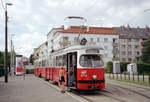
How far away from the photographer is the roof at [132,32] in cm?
8189

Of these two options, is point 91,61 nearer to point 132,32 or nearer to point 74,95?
point 74,95

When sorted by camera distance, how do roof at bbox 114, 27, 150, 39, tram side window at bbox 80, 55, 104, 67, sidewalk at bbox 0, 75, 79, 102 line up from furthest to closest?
roof at bbox 114, 27, 150, 39 < tram side window at bbox 80, 55, 104, 67 < sidewalk at bbox 0, 75, 79, 102

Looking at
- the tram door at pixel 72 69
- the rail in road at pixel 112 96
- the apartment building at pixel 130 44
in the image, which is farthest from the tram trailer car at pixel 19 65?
the apartment building at pixel 130 44

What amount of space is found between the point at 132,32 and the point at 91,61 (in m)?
75.6

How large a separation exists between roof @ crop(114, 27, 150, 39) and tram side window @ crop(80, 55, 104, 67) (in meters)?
68.2

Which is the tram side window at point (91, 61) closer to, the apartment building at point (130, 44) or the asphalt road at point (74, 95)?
the asphalt road at point (74, 95)

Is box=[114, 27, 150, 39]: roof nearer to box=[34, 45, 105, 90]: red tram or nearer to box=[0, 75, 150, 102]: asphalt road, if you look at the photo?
box=[0, 75, 150, 102]: asphalt road

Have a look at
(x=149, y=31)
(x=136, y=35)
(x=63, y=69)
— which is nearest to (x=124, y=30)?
(x=136, y=35)

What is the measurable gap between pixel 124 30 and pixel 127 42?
796 cm

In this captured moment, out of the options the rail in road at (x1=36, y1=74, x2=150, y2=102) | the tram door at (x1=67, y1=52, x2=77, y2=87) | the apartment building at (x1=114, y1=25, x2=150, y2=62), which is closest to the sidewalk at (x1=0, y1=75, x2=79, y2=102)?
the rail in road at (x1=36, y1=74, x2=150, y2=102)

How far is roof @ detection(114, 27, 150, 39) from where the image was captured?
81.9 metres

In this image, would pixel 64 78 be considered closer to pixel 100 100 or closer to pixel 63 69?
pixel 63 69

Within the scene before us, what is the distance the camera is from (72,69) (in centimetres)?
1383

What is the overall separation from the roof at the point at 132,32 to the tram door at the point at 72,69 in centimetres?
6749
